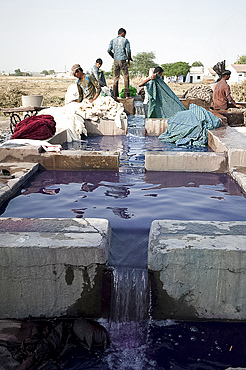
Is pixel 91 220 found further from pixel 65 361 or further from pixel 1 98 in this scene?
pixel 1 98

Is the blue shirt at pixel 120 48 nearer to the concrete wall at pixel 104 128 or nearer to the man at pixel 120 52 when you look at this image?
the man at pixel 120 52

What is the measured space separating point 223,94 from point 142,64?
2366 inches

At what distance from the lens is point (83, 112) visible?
9.65 m

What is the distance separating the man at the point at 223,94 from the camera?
10281 mm

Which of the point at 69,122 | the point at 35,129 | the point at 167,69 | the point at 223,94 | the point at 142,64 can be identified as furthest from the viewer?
the point at 167,69

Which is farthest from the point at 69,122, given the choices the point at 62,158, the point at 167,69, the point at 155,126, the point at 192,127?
the point at 167,69

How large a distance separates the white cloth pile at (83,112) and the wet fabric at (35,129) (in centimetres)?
166

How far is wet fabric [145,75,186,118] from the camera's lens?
9922 millimetres

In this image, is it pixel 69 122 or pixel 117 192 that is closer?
pixel 117 192

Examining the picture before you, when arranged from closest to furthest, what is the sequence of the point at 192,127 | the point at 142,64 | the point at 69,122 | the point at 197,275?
the point at 197,275
the point at 192,127
the point at 69,122
the point at 142,64

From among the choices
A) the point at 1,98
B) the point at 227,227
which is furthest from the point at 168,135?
the point at 1,98

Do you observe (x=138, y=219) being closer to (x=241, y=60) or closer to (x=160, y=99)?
(x=160, y=99)

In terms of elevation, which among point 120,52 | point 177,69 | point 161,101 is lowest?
point 161,101

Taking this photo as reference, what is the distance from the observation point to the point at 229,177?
560 centimetres
